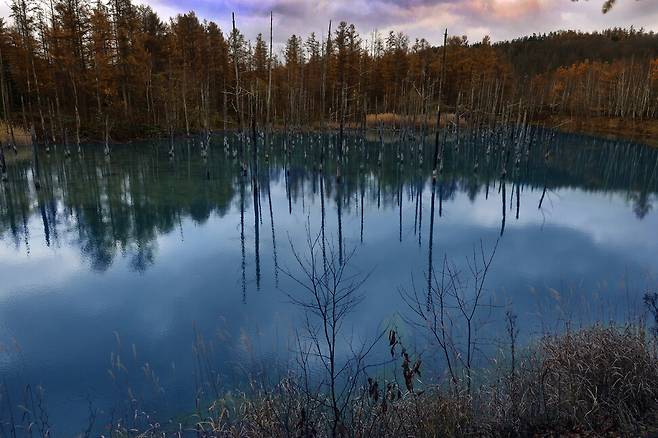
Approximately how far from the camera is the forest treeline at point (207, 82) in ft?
153

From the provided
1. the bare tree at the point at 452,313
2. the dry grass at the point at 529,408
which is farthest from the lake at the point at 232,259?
the dry grass at the point at 529,408

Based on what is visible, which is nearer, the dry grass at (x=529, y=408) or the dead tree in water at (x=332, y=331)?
the dry grass at (x=529, y=408)

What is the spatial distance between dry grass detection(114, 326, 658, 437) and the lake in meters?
2.70

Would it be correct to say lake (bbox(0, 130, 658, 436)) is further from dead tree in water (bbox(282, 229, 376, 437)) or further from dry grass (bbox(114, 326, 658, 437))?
dry grass (bbox(114, 326, 658, 437))

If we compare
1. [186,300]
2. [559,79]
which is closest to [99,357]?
[186,300]

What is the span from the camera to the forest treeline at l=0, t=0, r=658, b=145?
46728 mm

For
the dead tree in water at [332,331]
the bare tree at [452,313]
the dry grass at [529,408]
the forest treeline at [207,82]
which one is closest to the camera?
the dry grass at [529,408]

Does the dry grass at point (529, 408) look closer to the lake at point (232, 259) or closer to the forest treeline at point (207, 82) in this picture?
the lake at point (232, 259)

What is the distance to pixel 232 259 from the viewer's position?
18125mm

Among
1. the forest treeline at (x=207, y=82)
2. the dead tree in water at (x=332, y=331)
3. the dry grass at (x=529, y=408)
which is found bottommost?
the dead tree in water at (x=332, y=331)

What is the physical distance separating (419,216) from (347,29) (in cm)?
5839

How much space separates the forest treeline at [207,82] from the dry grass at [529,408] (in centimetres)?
1938

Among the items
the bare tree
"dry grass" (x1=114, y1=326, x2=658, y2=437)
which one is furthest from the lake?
"dry grass" (x1=114, y1=326, x2=658, y2=437)

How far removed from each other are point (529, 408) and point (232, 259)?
44.7 ft
